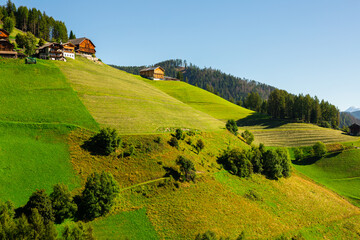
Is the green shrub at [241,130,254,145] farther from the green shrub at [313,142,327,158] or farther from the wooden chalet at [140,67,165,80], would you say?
the wooden chalet at [140,67,165,80]

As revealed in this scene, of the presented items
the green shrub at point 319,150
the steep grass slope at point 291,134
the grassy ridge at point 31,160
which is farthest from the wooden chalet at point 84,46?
the green shrub at point 319,150

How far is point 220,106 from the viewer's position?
538ft

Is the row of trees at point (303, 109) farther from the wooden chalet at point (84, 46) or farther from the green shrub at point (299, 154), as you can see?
the wooden chalet at point (84, 46)

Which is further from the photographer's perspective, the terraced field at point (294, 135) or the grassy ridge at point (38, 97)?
the terraced field at point (294, 135)

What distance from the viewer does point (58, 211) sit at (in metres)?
35.0

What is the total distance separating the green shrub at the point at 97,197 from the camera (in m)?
37.8

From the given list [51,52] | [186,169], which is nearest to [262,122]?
[186,169]

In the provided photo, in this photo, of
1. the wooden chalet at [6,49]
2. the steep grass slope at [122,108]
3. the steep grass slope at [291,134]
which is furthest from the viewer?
the steep grass slope at [291,134]

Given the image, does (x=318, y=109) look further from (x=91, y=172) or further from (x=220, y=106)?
Result: (x=91, y=172)

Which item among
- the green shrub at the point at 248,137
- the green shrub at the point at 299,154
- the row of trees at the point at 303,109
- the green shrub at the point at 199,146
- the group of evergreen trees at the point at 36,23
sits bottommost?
the green shrub at the point at 299,154

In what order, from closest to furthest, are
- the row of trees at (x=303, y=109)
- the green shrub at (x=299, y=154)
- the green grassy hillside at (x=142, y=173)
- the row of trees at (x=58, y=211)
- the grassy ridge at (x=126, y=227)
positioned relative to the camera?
the row of trees at (x=58, y=211) < the grassy ridge at (x=126, y=227) < the green grassy hillside at (x=142, y=173) < the green shrub at (x=299, y=154) < the row of trees at (x=303, y=109)

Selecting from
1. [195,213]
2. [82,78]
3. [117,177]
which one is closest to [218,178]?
[195,213]

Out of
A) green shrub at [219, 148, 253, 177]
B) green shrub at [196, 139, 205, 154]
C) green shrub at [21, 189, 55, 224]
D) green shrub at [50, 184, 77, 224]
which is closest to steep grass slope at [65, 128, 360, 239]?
green shrub at [196, 139, 205, 154]

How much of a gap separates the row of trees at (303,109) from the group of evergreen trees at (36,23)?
141130mm
